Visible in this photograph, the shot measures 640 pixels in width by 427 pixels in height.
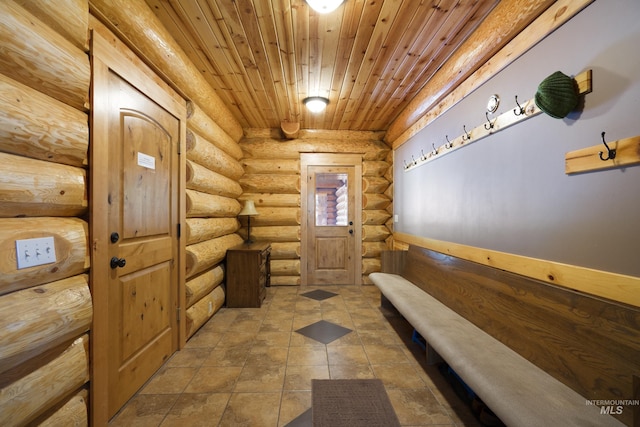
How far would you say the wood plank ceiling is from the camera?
179 cm

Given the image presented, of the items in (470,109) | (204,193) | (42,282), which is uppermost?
(470,109)

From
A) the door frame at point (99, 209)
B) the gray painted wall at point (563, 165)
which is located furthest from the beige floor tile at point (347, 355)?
the door frame at point (99, 209)

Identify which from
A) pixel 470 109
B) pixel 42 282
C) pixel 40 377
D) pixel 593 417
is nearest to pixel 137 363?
pixel 40 377

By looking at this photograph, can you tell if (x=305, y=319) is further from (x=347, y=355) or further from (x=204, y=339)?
(x=204, y=339)

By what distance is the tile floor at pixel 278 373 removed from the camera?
1547mm

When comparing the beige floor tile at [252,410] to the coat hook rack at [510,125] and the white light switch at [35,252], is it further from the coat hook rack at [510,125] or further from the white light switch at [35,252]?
the coat hook rack at [510,125]

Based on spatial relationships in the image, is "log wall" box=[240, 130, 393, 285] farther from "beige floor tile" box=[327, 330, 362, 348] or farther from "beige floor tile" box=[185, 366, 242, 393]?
"beige floor tile" box=[185, 366, 242, 393]

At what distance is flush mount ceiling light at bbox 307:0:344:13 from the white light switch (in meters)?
1.97

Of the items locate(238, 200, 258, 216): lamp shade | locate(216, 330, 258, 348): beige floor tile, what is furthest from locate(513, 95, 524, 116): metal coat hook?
locate(238, 200, 258, 216): lamp shade

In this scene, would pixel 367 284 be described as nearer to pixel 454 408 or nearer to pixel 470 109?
pixel 454 408

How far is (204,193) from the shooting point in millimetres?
2922

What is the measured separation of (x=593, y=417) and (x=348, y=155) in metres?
3.92

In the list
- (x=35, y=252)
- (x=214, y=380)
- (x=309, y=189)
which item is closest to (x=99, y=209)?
(x=35, y=252)

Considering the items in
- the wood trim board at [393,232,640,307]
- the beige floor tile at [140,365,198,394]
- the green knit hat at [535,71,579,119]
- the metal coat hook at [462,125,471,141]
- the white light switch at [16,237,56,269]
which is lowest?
the beige floor tile at [140,365,198,394]
